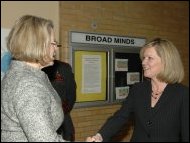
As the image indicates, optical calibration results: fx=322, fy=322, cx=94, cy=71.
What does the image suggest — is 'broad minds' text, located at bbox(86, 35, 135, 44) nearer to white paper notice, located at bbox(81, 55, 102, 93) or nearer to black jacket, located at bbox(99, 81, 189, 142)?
white paper notice, located at bbox(81, 55, 102, 93)

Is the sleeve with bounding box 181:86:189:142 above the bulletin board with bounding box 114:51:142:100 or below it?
below

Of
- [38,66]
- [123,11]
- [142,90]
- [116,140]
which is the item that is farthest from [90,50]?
[38,66]

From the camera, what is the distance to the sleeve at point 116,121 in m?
2.57

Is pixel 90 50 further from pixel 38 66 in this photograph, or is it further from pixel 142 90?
pixel 38 66

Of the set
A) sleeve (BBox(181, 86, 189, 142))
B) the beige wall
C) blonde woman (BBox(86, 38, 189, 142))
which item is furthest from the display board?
sleeve (BBox(181, 86, 189, 142))

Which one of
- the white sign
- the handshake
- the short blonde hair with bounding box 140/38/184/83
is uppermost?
the white sign

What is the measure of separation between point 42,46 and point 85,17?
9.72 feet

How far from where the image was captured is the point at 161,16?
566 cm

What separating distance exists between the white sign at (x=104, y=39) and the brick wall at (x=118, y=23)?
0.22ft

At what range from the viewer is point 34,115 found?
4.82 ft

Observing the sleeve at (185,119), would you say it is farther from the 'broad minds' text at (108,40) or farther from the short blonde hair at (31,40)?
the 'broad minds' text at (108,40)

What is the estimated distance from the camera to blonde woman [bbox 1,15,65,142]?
1.48 meters

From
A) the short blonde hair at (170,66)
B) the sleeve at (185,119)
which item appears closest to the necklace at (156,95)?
the short blonde hair at (170,66)

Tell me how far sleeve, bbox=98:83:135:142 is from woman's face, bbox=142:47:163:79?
209 mm
